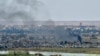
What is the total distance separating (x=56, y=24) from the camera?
1761 cm

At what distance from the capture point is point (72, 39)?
51.0 feet

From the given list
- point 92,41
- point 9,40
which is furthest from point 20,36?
point 92,41

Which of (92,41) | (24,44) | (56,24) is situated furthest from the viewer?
(56,24)

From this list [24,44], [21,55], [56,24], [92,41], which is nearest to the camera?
[21,55]

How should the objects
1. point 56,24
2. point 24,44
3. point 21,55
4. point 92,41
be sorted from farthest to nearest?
point 56,24, point 92,41, point 24,44, point 21,55

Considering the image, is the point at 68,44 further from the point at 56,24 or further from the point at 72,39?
the point at 56,24

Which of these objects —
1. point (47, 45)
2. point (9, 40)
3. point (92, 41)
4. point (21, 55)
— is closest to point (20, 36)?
point (9, 40)

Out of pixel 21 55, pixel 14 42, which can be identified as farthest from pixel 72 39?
pixel 21 55

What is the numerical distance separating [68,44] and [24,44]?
1.89 meters

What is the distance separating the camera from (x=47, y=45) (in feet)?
49.8

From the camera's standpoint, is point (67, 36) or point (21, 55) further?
point (67, 36)

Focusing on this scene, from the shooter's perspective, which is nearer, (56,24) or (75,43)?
(75,43)

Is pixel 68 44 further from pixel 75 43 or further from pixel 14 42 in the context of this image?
pixel 14 42

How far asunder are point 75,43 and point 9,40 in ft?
9.83
